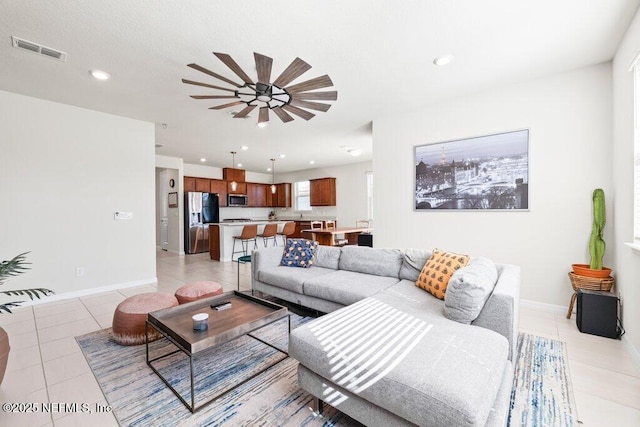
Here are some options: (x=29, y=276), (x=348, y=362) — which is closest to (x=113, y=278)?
(x=29, y=276)

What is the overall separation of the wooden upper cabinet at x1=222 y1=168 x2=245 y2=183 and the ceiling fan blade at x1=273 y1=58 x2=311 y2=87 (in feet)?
22.2

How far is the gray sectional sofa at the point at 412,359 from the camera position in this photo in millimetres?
1153

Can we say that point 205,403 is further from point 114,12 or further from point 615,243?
point 615,243

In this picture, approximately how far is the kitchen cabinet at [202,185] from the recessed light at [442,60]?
7110 mm

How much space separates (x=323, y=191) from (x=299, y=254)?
18.0 feet

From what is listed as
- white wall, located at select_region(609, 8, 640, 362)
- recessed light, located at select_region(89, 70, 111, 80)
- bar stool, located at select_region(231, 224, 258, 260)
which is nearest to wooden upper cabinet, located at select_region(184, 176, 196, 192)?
bar stool, located at select_region(231, 224, 258, 260)

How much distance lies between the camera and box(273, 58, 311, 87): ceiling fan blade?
2158 mm

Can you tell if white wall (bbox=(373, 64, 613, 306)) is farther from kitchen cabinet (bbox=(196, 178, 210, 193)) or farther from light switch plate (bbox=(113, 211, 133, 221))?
kitchen cabinet (bbox=(196, 178, 210, 193))

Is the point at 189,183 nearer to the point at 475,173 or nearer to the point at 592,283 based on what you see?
the point at 475,173

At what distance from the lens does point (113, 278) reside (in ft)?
13.7

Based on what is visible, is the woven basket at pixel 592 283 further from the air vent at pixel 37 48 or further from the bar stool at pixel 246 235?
the bar stool at pixel 246 235

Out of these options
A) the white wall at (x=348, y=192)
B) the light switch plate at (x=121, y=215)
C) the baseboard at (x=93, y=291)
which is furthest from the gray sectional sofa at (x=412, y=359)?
the white wall at (x=348, y=192)

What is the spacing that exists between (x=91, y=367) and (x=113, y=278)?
2.49 m

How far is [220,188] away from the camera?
8.62 metres
